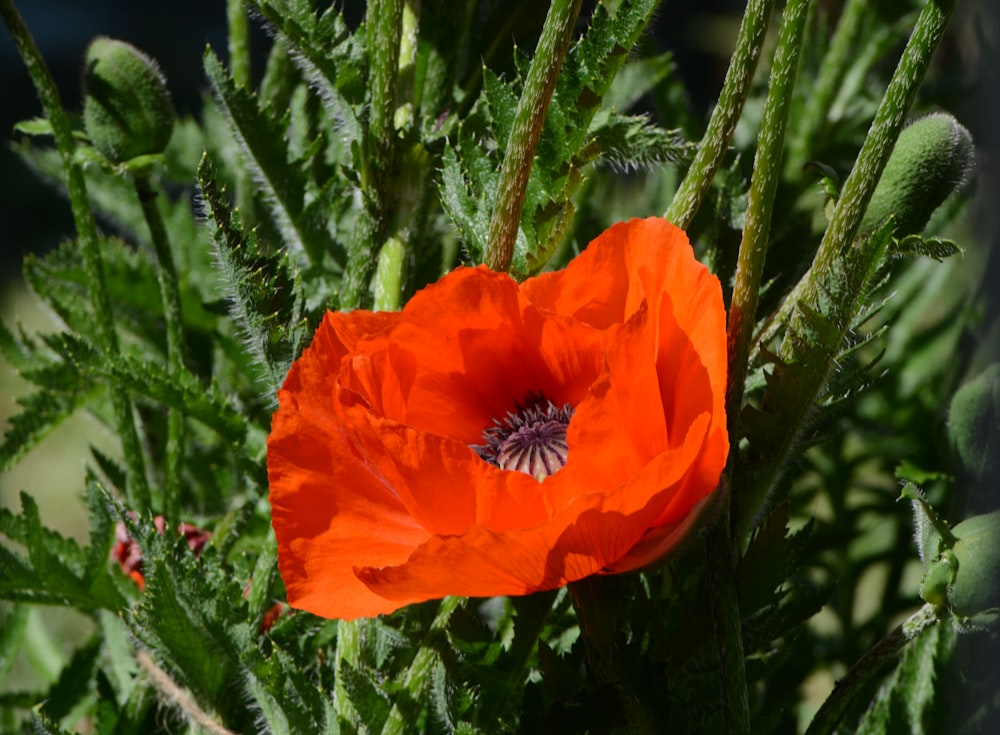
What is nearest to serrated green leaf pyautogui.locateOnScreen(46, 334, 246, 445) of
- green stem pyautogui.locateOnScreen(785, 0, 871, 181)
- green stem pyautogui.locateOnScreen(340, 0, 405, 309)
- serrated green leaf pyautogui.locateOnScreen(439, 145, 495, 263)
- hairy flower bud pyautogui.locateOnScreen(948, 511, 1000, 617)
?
green stem pyautogui.locateOnScreen(340, 0, 405, 309)

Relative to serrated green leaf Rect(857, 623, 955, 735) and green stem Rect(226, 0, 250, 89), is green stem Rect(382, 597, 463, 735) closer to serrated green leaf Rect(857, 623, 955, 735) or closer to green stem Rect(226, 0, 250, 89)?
serrated green leaf Rect(857, 623, 955, 735)

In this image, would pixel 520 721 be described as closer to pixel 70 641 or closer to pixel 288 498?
pixel 288 498

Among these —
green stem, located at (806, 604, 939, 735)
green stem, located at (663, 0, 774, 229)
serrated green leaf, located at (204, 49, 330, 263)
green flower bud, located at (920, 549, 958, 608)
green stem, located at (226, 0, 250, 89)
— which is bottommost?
green stem, located at (806, 604, 939, 735)

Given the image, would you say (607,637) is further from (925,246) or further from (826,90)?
(826,90)

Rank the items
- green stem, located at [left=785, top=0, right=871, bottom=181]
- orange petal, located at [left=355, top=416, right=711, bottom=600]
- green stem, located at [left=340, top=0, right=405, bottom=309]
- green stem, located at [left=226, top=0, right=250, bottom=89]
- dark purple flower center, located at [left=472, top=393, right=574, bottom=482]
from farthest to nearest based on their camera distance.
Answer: green stem, located at [left=785, top=0, right=871, bottom=181], green stem, located at [left=226, top=0, right=250, bottom=89], green stem, located at [left=340, top=0, right=405, bottom=309], dark purple flower center, located at [left=472, top=393, right=574, bottom=482], orange petal, located at [left=355, top=416, right=711, bottom=600]

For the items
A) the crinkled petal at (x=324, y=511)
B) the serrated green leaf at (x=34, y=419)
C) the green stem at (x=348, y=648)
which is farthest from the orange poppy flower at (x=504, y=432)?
the serrated green leaf at (x=34, y=419)

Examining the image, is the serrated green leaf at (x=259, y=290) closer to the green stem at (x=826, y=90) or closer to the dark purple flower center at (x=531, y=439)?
the dark purple flower center at (x=531, y=439)

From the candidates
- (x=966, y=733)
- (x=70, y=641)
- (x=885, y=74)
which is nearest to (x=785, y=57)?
(x=966, y=733)

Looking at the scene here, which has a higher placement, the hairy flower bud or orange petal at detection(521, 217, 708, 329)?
orange petal at detection(521, 217, 708, 329)
